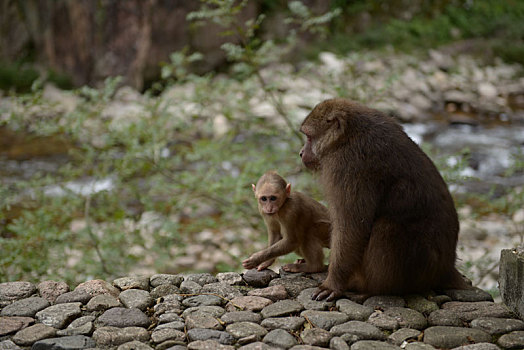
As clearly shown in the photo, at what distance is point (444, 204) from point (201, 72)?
1374 cm

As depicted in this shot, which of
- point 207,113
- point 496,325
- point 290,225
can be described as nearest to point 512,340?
point 496,325

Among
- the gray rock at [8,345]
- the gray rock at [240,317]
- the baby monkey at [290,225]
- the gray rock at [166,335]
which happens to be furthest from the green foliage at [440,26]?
the gray rock at [8,345]

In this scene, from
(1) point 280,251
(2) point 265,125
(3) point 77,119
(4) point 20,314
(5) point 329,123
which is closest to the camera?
(4) point 20,314

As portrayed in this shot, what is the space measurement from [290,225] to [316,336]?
0.95m

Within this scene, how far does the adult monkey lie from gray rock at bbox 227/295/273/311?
34cm

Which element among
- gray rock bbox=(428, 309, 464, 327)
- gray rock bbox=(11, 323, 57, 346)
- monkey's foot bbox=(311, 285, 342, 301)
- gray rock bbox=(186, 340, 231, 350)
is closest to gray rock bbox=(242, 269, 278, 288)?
monkey's foot bbox=(311, 285, 342, 301)

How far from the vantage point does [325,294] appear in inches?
140

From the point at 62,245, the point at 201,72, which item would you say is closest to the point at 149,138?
the point at 62,245

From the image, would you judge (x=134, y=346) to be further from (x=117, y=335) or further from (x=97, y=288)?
(x=97, y=288)

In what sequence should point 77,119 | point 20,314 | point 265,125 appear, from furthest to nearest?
point 265,125 < point 77,119 < point 20,314

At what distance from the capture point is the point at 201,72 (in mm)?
16500

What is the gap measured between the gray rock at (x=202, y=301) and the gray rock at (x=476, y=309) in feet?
4.81

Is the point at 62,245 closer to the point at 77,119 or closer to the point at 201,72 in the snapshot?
the point at 77,119

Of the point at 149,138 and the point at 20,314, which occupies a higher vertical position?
the point at 149,138
